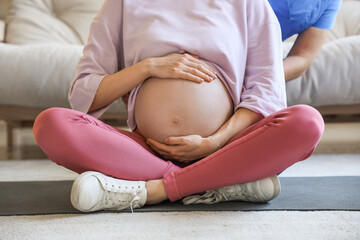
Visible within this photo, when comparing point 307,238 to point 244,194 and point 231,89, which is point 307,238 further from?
point 231,89

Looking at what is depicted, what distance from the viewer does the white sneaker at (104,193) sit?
0.92 m

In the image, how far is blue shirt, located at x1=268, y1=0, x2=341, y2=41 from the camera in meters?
1.56

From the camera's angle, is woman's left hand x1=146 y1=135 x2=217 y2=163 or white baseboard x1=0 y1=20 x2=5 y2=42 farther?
white baseboard x1=0 y1=20 x2=5 y2=42

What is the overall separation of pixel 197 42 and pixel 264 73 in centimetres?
19

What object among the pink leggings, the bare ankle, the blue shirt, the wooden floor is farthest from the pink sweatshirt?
the wooden floor

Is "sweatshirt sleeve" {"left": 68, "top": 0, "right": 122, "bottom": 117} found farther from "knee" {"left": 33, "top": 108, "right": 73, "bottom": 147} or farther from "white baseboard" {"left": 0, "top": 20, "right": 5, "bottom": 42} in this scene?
"white baseboard" {"left": 0, "top": 20, "right": 5, "bottom": 42}

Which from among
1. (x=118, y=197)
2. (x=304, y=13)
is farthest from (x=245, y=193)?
(x=304, y=13)

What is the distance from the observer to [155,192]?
3.32 feet

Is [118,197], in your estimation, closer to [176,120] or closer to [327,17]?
[176,120]

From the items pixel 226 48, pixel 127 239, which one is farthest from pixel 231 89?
pixel 127 239

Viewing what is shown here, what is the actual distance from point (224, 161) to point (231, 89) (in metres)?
0.23

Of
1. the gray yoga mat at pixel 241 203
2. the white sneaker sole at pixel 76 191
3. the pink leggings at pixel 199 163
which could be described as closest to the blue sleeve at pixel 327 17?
the gray yoga mat at pixel 241 203

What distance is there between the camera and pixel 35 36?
2396 mm

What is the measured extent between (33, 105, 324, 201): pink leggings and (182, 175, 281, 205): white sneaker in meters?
0.02
